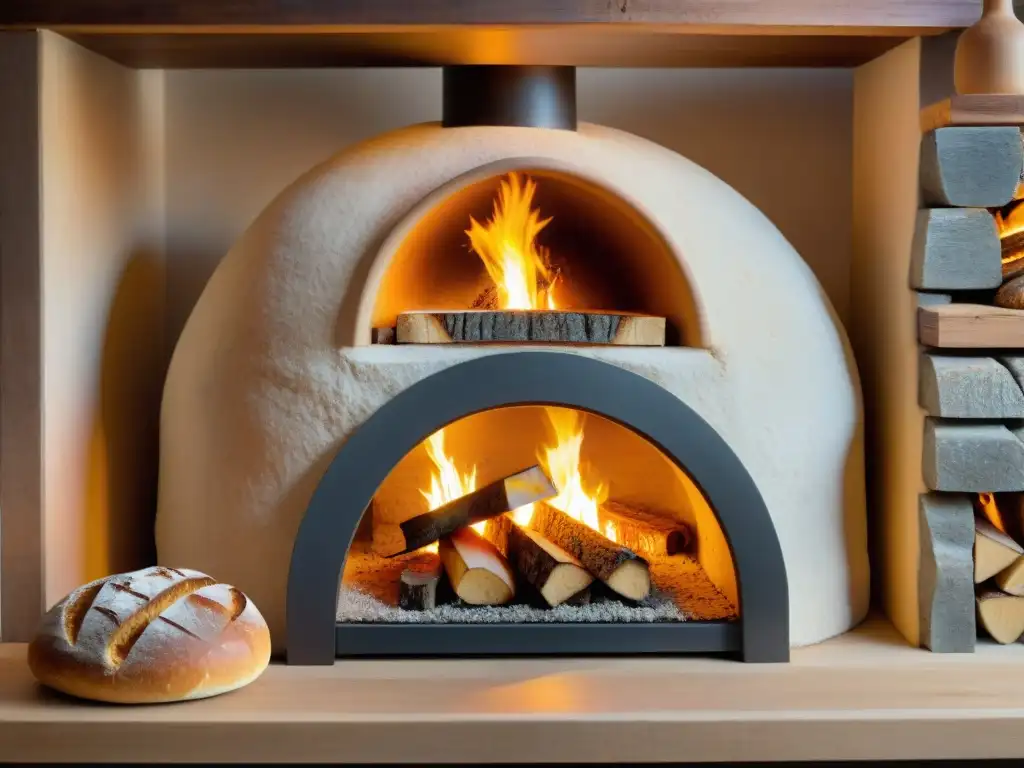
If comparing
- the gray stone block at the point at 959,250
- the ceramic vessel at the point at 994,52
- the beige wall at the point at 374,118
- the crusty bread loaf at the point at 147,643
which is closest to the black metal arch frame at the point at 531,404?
the crusty bread loaf at the point at 147,643

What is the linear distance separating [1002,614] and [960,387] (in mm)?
412

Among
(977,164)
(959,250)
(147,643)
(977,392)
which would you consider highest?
(977,164)

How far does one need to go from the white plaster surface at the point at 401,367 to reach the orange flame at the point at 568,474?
42 cm

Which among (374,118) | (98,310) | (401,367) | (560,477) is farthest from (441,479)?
(374,118)

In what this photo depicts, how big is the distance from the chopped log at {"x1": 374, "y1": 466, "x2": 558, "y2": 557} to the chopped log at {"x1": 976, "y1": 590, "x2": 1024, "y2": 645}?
0.77 meters

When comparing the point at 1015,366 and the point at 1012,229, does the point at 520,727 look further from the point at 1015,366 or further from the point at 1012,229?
the point at 1012,229

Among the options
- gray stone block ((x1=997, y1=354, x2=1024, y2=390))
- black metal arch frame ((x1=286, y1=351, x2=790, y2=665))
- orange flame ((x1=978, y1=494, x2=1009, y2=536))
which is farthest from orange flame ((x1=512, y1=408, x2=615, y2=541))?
gray stone block ((x1=997, y1=354, x2=1024, y2=390))

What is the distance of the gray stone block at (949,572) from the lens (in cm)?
204

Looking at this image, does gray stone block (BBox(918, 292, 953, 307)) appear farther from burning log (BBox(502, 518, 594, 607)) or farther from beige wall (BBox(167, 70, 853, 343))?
burning log (BBox(502, 518, 594, 607))

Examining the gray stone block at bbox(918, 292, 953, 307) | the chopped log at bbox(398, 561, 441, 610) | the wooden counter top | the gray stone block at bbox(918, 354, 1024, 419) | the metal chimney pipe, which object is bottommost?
the wooden counter top

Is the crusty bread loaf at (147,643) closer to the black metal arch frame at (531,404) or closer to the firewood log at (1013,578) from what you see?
the black metal arch frame at (531,404)

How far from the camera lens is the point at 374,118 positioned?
8.80 feet

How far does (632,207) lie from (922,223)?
1.63 ft

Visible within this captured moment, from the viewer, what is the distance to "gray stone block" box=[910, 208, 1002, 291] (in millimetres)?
2031
